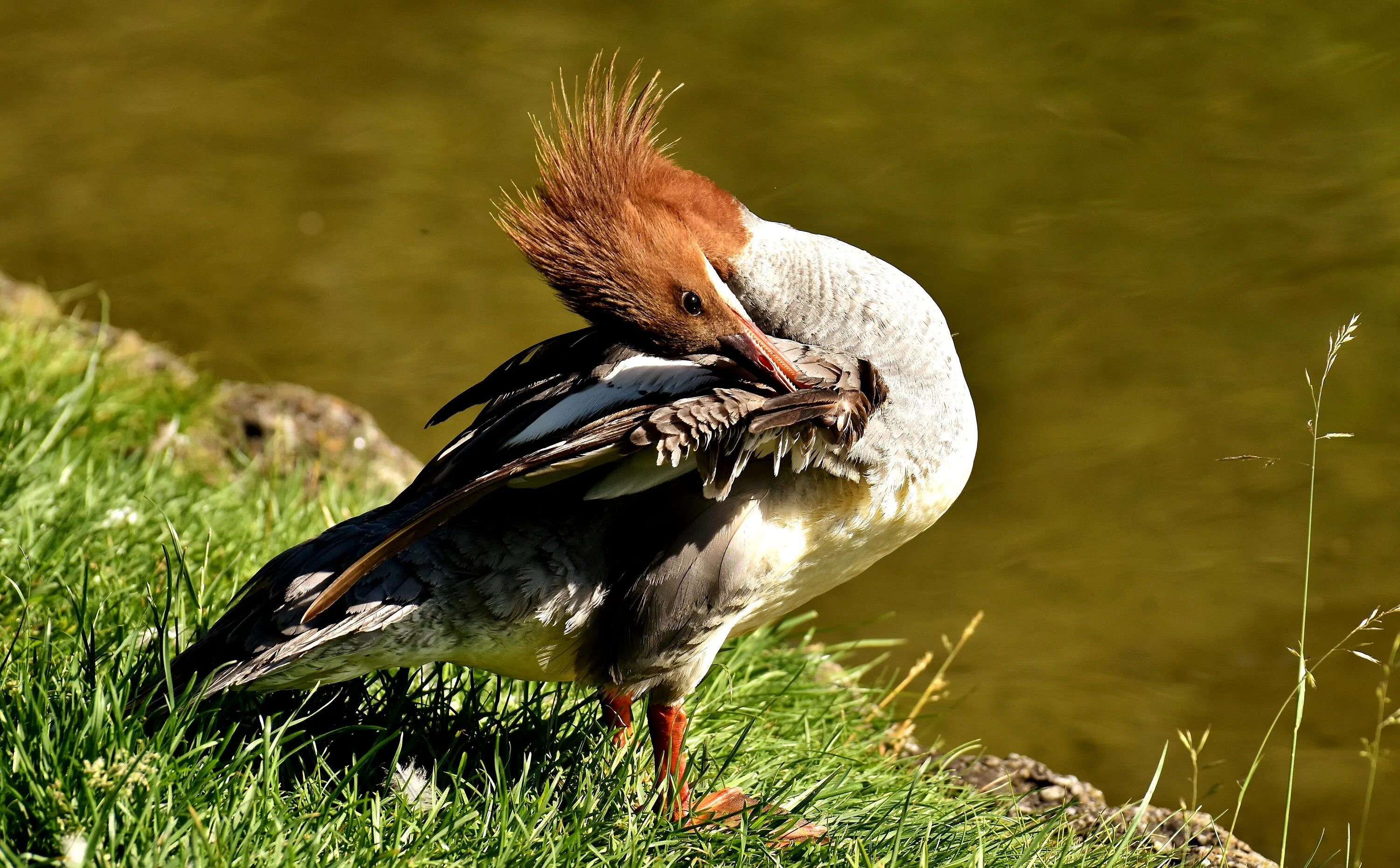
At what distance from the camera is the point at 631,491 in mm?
2662

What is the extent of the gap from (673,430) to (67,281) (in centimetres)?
685

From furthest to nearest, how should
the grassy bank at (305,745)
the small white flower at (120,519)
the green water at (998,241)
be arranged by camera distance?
the green water at (998,241) → the small white flower at (120,519) → the grassy bank at (305,745)

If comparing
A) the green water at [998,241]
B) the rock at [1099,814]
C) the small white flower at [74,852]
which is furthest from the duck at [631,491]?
the green water at [998,241]

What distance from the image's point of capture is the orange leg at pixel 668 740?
2.88 m

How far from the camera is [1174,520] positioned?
616cm

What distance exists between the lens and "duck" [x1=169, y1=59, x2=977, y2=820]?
2.64 meters

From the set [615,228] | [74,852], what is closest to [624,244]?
[615,228]

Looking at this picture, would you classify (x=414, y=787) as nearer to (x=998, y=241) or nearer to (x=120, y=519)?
(x=120, y=519)

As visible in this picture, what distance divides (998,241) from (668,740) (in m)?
4.67

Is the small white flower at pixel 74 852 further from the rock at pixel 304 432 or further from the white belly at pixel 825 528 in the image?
the rock at pixel 304 432

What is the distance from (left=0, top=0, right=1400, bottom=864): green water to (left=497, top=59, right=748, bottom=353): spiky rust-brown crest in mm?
2117

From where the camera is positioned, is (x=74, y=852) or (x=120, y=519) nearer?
(x=74, y=852)

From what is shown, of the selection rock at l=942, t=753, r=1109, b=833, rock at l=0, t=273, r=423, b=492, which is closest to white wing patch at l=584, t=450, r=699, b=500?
Answer: rock at l=942, t=753, r=1109, b=833

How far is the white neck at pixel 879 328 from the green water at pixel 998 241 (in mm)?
1864
